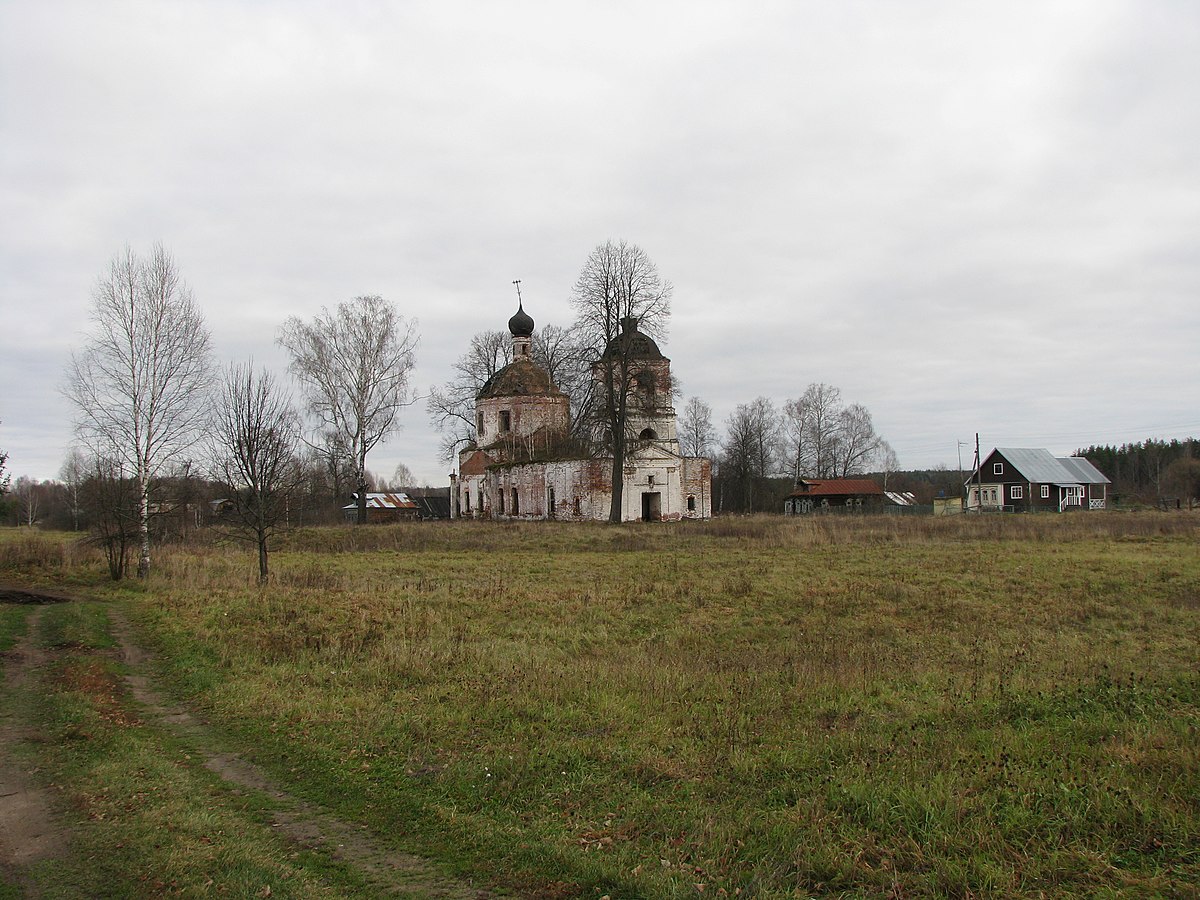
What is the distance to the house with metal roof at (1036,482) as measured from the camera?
62656mm

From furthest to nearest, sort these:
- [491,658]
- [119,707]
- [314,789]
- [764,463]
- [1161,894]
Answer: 1. [764,463]
2. [491,658]
3. [119,707]
4. [314,789]
5. [1161,894]

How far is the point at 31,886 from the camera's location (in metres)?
4.55

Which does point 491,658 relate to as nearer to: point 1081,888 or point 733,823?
point 733,823

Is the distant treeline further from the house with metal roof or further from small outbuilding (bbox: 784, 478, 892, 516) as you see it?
small outbuilding (bbox: 784, 478, 892, 516)

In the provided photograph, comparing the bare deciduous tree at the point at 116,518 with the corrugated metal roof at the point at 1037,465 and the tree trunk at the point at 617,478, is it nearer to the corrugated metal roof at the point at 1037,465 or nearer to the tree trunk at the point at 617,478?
the tree trunk at the point at 617,478

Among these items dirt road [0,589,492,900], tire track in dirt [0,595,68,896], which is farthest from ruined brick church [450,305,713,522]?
tire track in dirt [0,595,68,896]

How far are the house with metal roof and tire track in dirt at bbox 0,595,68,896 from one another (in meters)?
63.0

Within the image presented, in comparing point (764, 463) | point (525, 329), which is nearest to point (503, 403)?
point (525, 329)

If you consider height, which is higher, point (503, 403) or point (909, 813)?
point (503, 403)

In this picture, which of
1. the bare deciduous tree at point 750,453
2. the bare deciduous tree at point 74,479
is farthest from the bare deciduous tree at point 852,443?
the bare deciduous tree at point 74,479

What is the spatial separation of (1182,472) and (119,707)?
83.9 meters

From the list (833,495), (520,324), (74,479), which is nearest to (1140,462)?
(833,495)

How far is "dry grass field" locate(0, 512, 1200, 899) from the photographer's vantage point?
4984 millimetres

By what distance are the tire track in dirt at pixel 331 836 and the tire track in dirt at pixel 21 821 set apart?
1188mm
